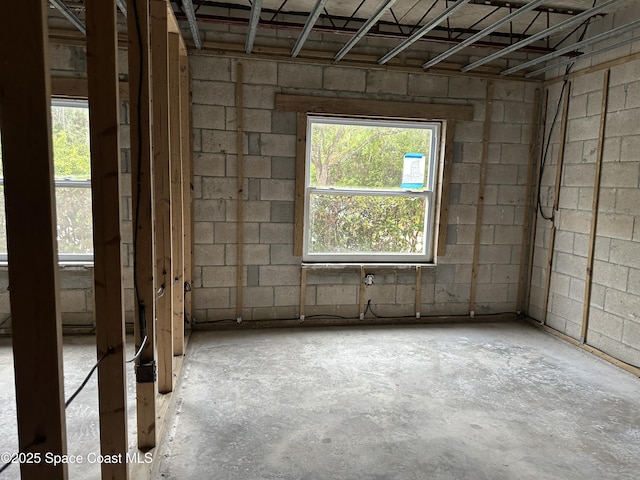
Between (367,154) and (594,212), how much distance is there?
219 centimetres

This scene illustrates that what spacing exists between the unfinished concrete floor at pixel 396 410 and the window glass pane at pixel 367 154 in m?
1.59

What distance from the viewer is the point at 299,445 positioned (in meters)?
2.50

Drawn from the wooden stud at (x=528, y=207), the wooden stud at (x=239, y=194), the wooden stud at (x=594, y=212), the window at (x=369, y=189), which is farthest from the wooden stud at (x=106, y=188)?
the wooden stud at (x=528, y=207)

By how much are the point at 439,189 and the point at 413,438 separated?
2.76 meters

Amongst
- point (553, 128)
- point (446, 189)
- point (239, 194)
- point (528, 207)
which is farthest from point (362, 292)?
point (553, 128)

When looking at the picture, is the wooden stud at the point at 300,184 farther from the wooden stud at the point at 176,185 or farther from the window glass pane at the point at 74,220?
the window glass pane at the point at 74,220

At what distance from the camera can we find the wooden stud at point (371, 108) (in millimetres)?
4227

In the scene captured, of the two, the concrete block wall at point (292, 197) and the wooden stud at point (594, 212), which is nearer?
the wooden stud at point (594, 212)

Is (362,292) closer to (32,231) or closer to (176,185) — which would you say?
(176,185)

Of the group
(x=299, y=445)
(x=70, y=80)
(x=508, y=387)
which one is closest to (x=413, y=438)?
(x=299, y=445)

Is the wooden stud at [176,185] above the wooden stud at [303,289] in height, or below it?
above

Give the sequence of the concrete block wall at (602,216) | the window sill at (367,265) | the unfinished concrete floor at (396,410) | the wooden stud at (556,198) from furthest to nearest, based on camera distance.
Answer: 1. the window sill at (367,265)
2. the wooden stud at (556,198)
3. the concrete block wall at (602,216)
4. the unfinished concrete floor at (396,410)

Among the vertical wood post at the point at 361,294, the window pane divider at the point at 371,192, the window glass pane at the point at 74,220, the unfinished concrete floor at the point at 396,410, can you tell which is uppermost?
the window pane divider at the point at 371,192

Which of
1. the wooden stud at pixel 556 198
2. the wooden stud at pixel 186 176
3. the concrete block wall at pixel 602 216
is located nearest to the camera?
the concrete block wall at pixel 602 216
